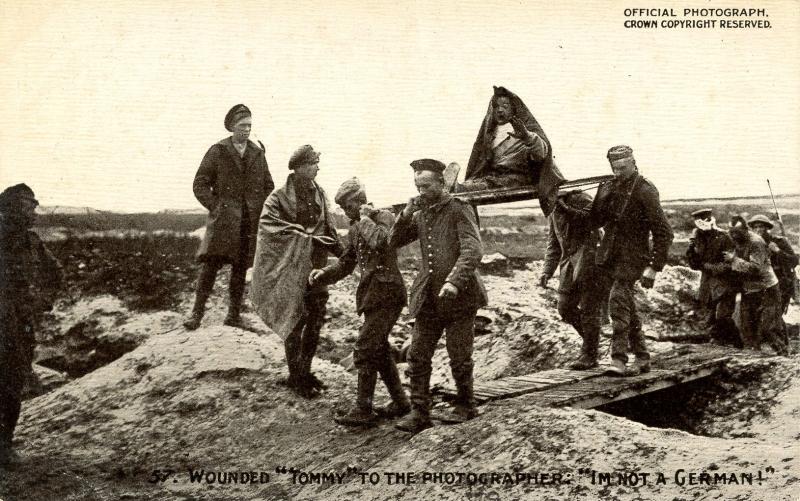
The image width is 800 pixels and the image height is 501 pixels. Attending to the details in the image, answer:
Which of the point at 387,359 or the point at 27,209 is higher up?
the point at 27,209

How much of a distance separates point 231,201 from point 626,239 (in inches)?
135

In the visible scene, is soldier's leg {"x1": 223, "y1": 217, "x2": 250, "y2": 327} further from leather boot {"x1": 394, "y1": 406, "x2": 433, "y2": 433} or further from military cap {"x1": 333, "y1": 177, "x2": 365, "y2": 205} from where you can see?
leather boot {"x1": 394, "y1": 406, "x2": 433, "y2": 433}

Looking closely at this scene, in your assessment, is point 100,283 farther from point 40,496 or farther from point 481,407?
point 481,407

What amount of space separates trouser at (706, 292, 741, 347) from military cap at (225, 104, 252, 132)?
210 inches

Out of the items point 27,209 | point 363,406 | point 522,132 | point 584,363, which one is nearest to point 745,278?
point 584,363

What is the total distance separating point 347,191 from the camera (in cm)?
583

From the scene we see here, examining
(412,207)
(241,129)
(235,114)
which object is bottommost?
(412,207)

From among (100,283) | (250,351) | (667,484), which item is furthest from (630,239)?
(100,283)

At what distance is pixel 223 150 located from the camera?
718 centimetres

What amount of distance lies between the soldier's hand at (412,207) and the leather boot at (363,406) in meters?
1.16

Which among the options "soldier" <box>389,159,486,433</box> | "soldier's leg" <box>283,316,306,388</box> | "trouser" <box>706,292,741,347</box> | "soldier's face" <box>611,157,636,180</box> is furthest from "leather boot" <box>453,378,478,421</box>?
"trouser" <box>706,292,741,347</box>

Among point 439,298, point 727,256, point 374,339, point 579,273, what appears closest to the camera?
point 439,298

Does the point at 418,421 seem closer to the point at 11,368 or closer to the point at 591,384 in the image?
the point at 591,384

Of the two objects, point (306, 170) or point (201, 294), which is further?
point (201, 294)
